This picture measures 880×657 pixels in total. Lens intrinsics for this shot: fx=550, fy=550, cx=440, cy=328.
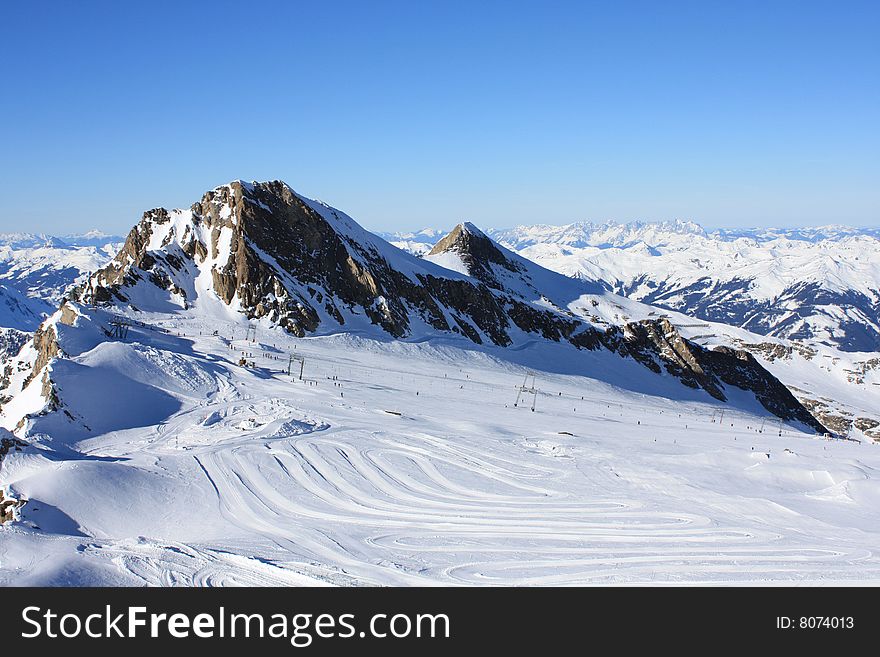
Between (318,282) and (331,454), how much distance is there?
60546 mm

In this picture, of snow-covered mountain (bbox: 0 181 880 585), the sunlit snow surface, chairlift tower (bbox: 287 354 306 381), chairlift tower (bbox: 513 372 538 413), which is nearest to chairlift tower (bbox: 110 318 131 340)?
snow-covered mountain (bbox: 0 181 880 585)

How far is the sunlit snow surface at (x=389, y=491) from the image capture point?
2352 cm

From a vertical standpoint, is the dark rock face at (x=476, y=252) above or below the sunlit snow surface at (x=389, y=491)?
above

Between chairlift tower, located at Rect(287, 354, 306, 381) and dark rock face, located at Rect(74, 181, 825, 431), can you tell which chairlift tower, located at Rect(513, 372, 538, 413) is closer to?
dark rock face, located at Rect(74, 181, 825, 431)

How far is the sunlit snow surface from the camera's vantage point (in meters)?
23.5

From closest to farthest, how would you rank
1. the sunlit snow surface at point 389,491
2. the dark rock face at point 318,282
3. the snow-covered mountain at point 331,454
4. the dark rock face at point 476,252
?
the sunlit snow surface at point 389,491, the snow-covered mountain at point 331,454, the dark rock face at point 318,282, the dark rock face at point 476,252

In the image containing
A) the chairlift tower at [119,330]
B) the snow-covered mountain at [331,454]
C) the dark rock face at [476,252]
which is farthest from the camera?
the dark rock face at [476,252]

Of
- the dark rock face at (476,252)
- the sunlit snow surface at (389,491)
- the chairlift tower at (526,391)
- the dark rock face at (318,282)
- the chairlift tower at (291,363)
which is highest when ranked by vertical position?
the dark rock face at (476,252)

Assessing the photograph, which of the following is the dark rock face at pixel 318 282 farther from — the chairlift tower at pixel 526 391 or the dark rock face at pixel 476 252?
the dark rock face at pixel 476 252

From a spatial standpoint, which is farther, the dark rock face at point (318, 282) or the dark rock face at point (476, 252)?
the dark rock face at point (476, 252)

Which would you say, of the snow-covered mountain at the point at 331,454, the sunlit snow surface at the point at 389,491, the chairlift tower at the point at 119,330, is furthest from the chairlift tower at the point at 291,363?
the chairlift tower at the point at 119,330

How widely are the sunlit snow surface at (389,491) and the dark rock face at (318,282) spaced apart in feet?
85.4

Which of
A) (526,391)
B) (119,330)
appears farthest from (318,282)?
(526,391)

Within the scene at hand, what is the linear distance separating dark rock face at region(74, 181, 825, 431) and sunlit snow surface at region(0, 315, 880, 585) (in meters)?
26.0
